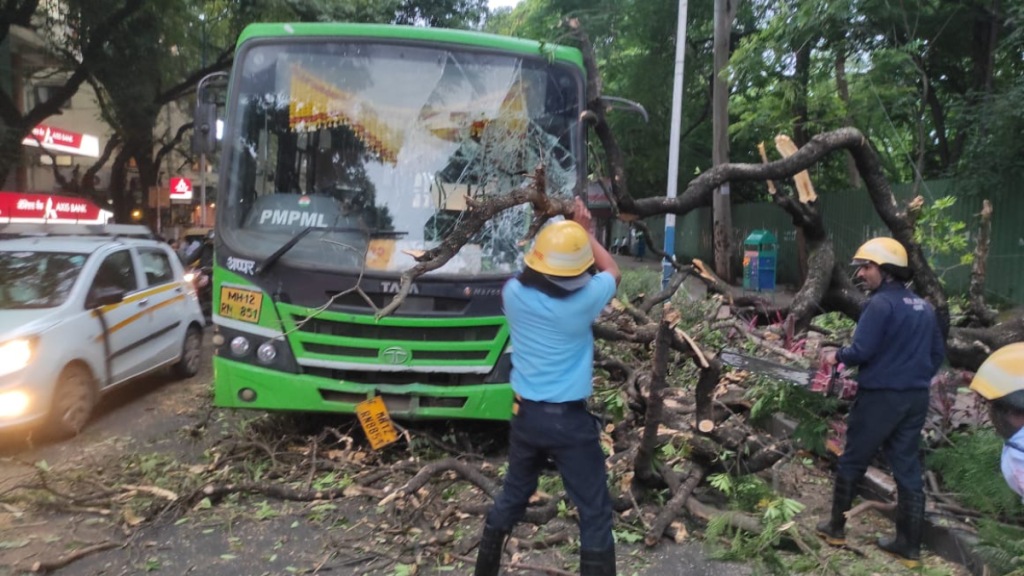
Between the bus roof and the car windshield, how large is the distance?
9.62 ft

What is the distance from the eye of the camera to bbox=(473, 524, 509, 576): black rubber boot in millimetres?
3539

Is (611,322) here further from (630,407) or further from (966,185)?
(966,185)

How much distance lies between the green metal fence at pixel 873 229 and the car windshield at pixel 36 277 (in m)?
7.67

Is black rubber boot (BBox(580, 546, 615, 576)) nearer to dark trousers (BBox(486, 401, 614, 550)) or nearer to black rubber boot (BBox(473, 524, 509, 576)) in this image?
dark trousers (BBox(486, 401, 614, 550))

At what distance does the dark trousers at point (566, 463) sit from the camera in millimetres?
3406

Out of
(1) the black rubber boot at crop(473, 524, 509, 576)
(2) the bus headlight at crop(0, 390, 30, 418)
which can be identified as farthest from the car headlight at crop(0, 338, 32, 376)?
(1) the black rubber boot at crop(473, 524, 509, 576)

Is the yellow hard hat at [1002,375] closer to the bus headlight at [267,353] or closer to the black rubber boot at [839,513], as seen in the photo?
the black rubber boot at [839,513]

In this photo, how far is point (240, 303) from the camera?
5281mm

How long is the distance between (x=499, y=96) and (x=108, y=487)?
12.4 feet

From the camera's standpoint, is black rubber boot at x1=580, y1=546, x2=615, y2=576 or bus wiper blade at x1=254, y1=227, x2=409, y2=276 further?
bus wiper blade at x1=254, y1=227, x2=409, y2=276

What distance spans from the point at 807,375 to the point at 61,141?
21776 millimetres

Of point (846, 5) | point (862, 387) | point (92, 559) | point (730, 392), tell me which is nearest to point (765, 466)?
point (862, 387)

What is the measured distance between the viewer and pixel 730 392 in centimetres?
641

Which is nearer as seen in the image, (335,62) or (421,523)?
(421,523)
